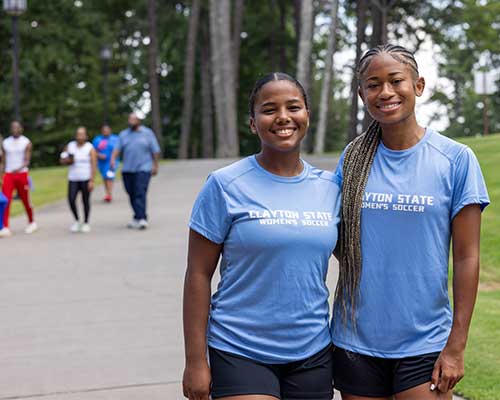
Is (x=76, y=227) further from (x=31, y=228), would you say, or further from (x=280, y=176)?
(x=280, y=176)

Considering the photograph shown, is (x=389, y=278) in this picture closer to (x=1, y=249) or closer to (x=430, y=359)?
(x=430, y=359)

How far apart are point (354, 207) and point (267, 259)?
347 mm

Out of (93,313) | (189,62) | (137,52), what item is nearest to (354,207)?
(93,313)

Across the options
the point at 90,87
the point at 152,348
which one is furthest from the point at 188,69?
the point at 152,348

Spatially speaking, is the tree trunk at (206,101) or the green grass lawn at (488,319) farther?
the tree trunk at (206,101)

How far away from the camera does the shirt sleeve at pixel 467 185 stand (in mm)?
3207

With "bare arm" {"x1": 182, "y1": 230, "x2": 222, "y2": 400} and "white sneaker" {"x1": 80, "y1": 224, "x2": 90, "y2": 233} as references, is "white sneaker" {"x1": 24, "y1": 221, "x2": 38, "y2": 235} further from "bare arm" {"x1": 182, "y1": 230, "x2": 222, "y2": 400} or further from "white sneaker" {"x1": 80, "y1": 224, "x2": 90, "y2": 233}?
"bare arm" {"x1": 182, "y1": 230, "x2": 222, "y2": 400}

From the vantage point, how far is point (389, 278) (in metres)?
3.30

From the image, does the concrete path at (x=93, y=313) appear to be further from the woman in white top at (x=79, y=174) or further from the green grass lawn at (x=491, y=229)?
the green grass lawn at (x=491, y=229)

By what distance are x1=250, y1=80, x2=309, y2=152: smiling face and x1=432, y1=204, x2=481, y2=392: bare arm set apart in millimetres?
610

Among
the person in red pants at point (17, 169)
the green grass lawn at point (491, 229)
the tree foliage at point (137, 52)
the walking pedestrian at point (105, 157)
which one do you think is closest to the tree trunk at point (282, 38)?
the tree foliage at point (137, 52)

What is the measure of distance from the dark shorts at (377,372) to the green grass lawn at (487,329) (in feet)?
7.51

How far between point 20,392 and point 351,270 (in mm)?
3287

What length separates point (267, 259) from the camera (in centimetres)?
325
